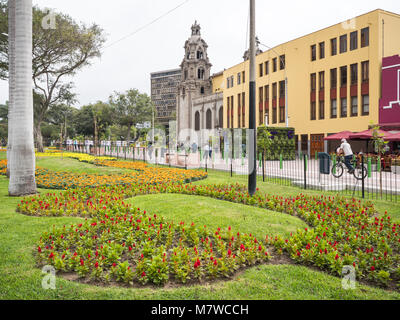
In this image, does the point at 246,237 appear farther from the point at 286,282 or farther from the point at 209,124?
the point at 209,124

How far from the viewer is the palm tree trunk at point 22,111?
9.68 metres

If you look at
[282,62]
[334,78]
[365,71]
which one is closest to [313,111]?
[334,78]

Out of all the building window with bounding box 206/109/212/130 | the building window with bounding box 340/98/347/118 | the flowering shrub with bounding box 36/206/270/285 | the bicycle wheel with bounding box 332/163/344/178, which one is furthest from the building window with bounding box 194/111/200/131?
the flowering shrub with bounding box 36/206/270/285

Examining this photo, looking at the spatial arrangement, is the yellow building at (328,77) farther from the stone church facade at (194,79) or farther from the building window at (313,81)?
the stone church facade at (194,79)

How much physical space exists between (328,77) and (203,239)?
106ft

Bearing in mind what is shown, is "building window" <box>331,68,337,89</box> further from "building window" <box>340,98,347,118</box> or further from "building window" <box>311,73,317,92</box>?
"building window" <box>311,73,317,92</box>

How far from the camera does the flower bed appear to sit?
4.39 m

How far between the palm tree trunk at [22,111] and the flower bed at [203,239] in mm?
1720

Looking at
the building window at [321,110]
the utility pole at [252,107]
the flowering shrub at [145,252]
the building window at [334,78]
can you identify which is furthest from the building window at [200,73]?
the flowering shrub at [145,252]

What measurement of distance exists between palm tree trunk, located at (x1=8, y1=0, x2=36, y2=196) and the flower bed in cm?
172

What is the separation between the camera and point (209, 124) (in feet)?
243

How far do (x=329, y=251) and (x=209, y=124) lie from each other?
69.8 metres

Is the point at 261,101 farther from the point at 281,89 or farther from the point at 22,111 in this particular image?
the point at 22,111
